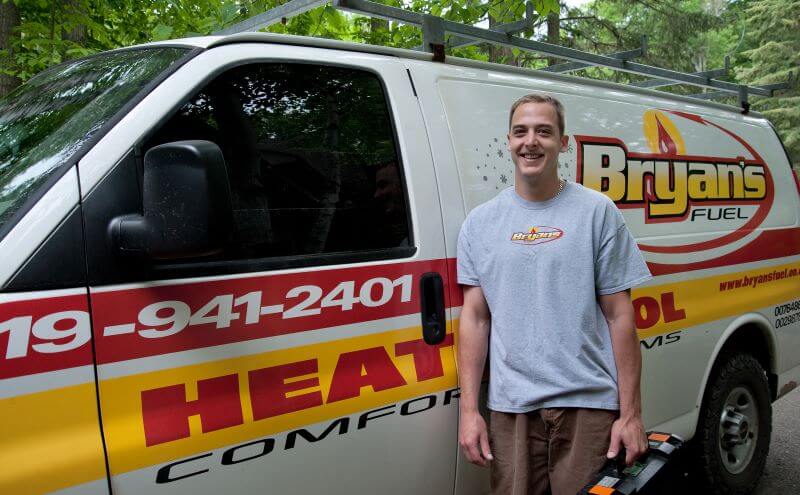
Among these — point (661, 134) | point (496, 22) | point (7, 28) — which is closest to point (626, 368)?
point (661, 134)

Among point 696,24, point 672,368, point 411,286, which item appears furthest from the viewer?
point 696,24

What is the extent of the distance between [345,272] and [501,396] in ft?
2.35

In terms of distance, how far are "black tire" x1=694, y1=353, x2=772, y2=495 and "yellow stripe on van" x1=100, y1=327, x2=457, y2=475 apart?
2.14 metres

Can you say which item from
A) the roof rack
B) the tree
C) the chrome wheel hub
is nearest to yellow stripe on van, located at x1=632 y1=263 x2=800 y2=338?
the chrome wheel hub

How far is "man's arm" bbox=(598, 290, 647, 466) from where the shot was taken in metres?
2.46

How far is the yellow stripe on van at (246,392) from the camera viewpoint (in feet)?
6.16

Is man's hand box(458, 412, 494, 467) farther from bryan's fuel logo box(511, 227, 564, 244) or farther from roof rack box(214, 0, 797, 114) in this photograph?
roof rack box(214, 0, 797, 114)

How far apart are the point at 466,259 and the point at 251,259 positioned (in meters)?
0.81

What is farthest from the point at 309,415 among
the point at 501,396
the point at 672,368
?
the point at 672,368

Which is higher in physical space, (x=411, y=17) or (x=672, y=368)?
(x=411, y=17)

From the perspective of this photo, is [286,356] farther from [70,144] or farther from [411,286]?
[70,144]

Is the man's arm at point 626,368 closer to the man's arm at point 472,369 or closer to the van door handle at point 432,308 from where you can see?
the man's arm at point 472,369

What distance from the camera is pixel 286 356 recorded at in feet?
7.11

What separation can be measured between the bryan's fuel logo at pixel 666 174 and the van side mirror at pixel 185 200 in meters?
1.91
